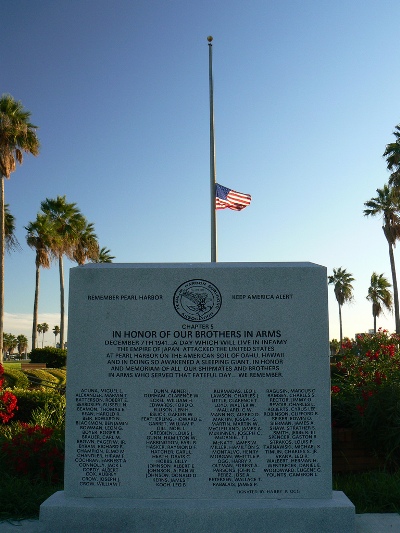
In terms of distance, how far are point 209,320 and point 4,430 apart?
537 centimetres

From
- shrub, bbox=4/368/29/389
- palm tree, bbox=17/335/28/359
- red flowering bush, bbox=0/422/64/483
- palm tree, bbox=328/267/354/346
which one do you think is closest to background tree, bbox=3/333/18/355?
palm tree, bbox=17/335/28/359

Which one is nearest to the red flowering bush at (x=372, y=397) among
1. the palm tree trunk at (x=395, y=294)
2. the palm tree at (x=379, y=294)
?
the palm tree trunk at (x=395, y=294)

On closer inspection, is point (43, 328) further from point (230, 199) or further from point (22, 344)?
point (230, 199)

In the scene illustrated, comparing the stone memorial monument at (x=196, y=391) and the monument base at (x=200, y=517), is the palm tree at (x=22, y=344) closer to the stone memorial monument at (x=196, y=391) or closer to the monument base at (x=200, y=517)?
the stone memorial monument at (x=196, y=391)

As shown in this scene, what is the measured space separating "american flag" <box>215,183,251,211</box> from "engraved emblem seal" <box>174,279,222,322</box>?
10.9 metres

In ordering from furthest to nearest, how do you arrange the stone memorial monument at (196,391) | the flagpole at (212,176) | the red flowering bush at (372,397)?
the flagpole at (212,176)
the red flowering bush at (372,397)
the stone memorial monument at (196,391)

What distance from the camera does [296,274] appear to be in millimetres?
5242

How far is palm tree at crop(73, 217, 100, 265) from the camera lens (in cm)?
4150

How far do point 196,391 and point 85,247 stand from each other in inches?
1491

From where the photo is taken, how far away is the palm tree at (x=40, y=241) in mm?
37156

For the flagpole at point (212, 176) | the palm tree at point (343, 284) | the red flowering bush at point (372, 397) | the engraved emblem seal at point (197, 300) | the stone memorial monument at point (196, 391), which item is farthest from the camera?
the palm tree at point (343, 284)

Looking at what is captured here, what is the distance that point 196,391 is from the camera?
5.12m

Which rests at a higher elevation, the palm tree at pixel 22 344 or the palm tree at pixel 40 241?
the palm tree at pixel 40 241

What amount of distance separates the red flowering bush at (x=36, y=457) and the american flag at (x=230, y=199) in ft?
32.7
